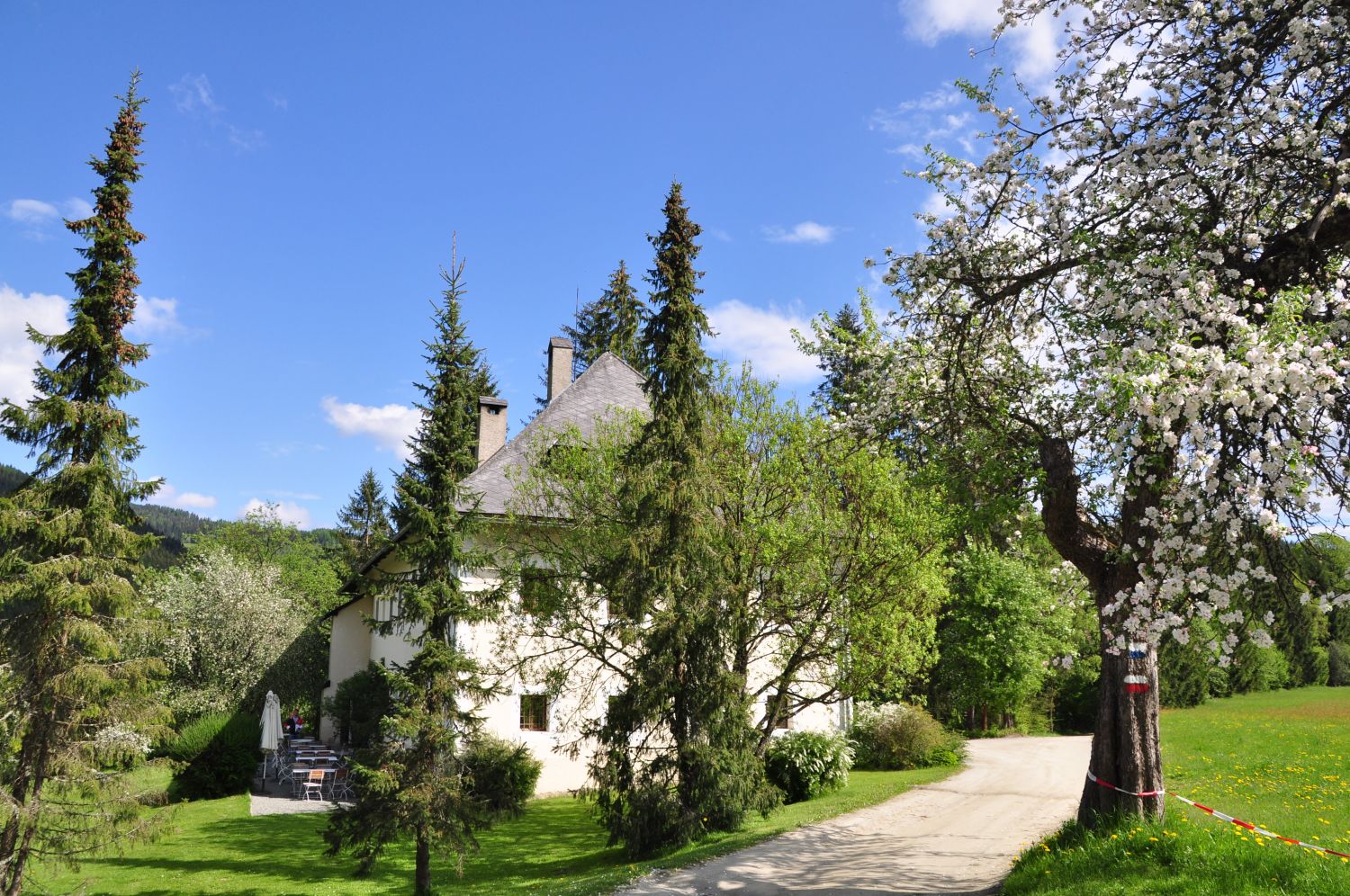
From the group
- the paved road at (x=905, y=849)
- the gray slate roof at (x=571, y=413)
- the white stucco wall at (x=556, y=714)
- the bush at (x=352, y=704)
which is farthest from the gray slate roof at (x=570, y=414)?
the paved road at (x=905, y=849)

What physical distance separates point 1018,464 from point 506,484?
48.2 ft

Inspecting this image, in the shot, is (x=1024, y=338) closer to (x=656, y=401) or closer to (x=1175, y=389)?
(x=1175, y=389)

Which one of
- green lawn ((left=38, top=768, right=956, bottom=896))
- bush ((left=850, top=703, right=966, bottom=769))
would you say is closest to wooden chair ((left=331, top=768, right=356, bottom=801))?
green lawn ((left=38, top=768, right=956, bottom=896))

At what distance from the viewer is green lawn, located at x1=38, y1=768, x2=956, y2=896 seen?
14.1 metres

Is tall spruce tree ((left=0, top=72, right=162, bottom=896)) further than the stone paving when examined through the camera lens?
No

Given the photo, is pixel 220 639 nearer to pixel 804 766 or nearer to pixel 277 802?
pixel 277 802

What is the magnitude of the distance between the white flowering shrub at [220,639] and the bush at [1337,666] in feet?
171

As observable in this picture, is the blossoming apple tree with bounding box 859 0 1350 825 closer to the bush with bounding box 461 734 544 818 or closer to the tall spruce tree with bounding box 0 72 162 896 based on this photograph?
the bush with bounding box 461 734 544 818

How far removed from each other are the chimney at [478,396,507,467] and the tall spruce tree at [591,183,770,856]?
1115cm

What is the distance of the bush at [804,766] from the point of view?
18109 mm

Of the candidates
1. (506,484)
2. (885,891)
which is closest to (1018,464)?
(885,891)

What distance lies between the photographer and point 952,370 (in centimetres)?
1127

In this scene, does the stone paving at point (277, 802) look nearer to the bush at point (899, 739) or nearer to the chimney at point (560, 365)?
the bush at point (899, 739)

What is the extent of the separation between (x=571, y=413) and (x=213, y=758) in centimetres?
1421
